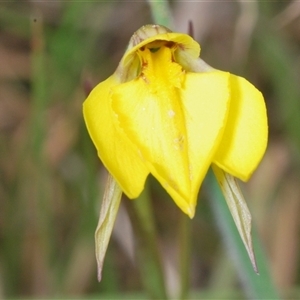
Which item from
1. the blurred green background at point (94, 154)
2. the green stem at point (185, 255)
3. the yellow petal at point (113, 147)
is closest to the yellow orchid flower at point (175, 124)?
the yellow petal at point (113, 147)

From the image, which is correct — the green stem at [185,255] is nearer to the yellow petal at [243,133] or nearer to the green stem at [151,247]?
the green stem at [151,247]

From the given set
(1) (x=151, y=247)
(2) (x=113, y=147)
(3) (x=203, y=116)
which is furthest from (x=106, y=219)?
(1) (x=151, y=247)

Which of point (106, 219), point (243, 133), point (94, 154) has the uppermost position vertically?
point (243, 133)

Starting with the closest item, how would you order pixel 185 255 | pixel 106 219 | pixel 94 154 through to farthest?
pixel 106 219, pixel 185 255, pixel 94 154

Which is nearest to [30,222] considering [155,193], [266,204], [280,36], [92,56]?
[155,193]

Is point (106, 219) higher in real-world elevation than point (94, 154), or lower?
higher

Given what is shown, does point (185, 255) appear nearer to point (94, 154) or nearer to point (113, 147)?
point (113, 147)

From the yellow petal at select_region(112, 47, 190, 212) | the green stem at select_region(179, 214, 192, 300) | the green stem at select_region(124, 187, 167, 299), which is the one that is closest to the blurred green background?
the green stem at select_region(124, 187, 167, 299)
